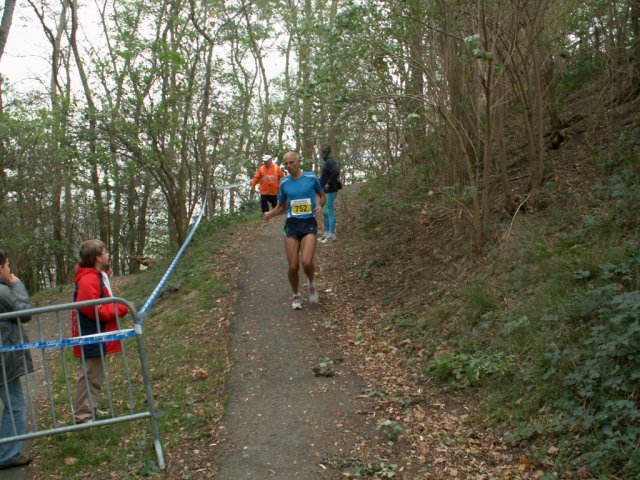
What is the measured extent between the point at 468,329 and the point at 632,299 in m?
1.92

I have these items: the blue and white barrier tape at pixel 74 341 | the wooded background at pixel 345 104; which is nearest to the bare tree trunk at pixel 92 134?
the wooded background at pixel 345 104

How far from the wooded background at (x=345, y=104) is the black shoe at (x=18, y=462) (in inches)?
211

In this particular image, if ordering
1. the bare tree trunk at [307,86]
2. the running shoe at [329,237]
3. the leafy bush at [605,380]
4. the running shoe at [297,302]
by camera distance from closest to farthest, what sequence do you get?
1. the leafy bush at [605,380]
2. the running shoe at [297,302]
3. the bare tree trunk at [307,86]
4. the running shoe at [329,237]

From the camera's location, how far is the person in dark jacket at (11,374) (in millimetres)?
4621

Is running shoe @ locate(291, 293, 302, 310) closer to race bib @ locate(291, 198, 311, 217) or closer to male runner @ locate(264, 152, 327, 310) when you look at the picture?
male runner @ locate(264, 152, 327, 310)

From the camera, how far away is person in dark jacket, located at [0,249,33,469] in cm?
462

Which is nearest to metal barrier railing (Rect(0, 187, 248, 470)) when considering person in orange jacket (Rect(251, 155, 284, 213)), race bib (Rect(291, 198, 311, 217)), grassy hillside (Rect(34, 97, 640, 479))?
grassy hillside (Rect(34, 97, 640, 479))

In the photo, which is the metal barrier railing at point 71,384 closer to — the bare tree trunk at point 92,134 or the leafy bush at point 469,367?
the leafy bush at point 469,367

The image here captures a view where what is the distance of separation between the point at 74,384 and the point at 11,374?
2560 mm

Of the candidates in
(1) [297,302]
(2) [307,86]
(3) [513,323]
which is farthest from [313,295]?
(3) [513,323]

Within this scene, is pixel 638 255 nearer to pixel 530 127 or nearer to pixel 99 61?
pixel 530 127

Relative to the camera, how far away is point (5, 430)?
4.63m

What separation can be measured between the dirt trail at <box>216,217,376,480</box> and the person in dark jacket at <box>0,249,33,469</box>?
1.64 meters

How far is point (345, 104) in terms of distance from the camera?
802 cm
